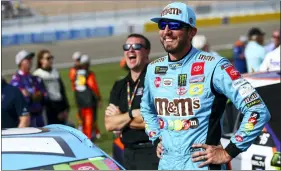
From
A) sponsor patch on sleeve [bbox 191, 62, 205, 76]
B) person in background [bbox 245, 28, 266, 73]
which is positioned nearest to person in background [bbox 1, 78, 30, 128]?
sponsor patch on sleeve [bbox 191, 62, 205, 76]

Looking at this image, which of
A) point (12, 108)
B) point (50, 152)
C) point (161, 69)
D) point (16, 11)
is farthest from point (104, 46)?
point (50, 152)

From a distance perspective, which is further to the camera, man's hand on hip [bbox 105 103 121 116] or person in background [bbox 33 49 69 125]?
person in background [bbox 33 49 69 125]

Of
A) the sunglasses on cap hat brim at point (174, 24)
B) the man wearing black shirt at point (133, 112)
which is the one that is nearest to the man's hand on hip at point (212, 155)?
the sunglasses on cap hat brim at point (174, 24)

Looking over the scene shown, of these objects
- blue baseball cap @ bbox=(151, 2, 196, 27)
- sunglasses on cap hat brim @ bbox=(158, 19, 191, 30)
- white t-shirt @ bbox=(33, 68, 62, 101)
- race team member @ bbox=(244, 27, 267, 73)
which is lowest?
white t-shirt @ bbox=(33, 68, 62, 101)

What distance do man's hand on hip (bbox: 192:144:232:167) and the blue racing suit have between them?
35 mm

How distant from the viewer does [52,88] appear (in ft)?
37.0

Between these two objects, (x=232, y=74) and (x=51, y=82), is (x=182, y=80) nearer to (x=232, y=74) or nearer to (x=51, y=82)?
(x=232, y=74)

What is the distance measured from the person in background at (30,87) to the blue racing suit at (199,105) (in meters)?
5.45

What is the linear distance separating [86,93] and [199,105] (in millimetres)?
8062

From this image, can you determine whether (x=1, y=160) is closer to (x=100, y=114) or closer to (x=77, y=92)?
(x=77, y=92)

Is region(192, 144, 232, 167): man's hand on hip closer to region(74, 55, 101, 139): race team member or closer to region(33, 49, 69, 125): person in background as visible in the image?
region(33, 49, 69, 125): person in background

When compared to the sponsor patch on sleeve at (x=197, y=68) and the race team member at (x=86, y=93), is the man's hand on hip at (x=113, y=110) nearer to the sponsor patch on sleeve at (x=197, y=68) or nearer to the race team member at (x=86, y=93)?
the sponsor patch on sleeve at (x=197, y=68)

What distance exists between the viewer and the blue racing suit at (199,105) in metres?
4.46

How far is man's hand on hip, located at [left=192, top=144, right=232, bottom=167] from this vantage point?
447 cm
